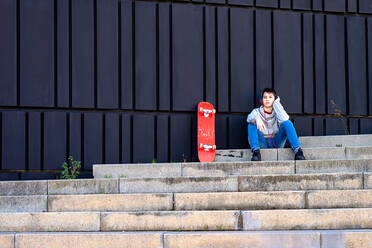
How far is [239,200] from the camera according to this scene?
17.9 ft

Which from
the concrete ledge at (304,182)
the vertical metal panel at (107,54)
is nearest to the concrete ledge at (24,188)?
the vertical metal panel at (107,54)

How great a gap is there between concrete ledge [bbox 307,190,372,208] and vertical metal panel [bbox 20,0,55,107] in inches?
158

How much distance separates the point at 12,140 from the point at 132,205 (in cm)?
273

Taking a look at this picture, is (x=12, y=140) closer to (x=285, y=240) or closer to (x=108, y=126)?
(x=108, y=126)

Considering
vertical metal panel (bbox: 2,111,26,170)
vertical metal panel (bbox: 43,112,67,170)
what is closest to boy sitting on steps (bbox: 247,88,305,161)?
vertical metal panel (bbox: 43,112,67,170)

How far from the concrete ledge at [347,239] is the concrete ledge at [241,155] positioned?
2.33 meters

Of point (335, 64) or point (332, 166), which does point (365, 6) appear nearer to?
point (335, 64)

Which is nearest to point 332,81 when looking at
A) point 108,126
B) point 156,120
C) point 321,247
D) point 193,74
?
point 193,74

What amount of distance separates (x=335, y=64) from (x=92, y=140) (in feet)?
13.4

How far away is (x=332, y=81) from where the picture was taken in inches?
340

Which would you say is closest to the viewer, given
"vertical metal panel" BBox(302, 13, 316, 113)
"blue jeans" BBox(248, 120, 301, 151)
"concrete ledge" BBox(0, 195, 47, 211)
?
"concrete ledge" BBox(0, 195, 47, 211)

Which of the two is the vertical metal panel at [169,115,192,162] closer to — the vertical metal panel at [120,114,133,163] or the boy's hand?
the vertical metal panel at [120,114,133,163]

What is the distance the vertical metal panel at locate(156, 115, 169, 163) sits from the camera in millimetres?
7922

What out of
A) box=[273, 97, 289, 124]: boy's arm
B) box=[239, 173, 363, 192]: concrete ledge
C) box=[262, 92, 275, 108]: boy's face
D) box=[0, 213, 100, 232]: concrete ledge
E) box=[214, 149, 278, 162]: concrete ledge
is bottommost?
box=[0, 213, 100, 232]: concrete ledge
